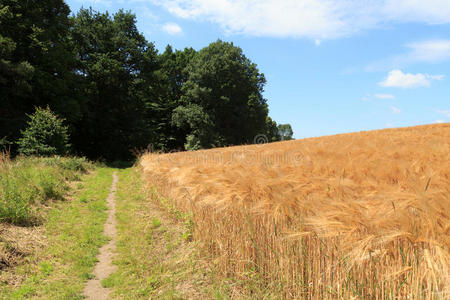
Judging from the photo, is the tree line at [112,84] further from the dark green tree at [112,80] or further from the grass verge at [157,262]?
the grass verge at [157,262]

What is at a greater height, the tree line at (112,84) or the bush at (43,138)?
the tree line at (112,84)

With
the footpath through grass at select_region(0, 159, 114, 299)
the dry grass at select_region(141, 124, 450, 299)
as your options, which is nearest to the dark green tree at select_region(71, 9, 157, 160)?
the footpath through grass at select_region(0, 159, 114, 299)

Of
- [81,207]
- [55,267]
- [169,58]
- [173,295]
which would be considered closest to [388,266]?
[173,295]

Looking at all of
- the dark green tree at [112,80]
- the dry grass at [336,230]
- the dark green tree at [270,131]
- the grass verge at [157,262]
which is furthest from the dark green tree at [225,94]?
the dry grass at [336,230]

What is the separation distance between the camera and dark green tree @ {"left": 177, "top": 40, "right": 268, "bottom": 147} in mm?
33594

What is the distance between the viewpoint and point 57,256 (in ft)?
16.5

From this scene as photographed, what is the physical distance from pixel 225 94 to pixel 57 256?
30970 millimetres

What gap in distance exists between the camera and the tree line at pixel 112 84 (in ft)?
68.2

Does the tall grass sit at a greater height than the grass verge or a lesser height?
greater

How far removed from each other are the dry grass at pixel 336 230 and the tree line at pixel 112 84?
2061 centimetres

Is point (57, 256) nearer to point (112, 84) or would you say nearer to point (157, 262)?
point (157, 262)

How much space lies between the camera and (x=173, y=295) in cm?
344

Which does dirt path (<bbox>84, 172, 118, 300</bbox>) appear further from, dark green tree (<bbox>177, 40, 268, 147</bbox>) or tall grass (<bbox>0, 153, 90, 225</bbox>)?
dark green tree (<bbox>177, 40, 268, 147</bbox>)

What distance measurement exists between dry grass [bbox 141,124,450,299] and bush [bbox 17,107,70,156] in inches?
619
